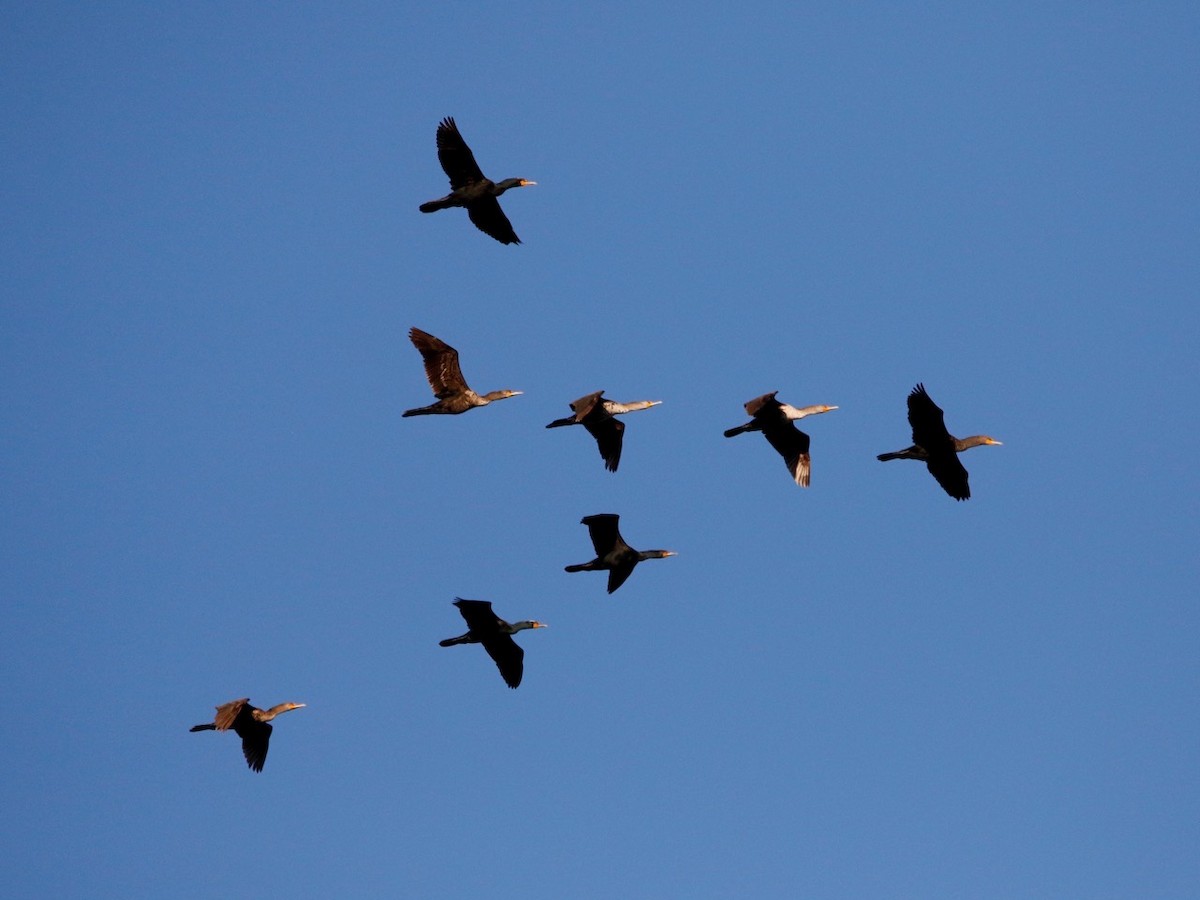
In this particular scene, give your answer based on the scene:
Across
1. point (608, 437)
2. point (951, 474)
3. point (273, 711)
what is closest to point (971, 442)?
point (951, 474)

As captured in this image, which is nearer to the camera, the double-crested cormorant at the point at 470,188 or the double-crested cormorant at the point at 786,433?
the double-crested cormorant at the point at 786,433

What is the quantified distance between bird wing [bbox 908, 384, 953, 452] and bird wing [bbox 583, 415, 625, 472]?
5172 millimetres

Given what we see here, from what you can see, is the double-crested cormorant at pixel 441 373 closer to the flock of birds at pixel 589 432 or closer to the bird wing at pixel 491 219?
the flock of birds at pixel 589 432

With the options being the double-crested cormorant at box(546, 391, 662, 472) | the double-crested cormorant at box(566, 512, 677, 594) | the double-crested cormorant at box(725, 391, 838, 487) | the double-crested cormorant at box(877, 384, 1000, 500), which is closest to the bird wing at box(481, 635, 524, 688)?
the double-crested cormorant at box(566, 512, 677, 594)

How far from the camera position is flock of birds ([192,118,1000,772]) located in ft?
92.1

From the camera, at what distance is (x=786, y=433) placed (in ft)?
95.2

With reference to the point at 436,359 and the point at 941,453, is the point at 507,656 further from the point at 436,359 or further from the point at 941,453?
the point at 941,453

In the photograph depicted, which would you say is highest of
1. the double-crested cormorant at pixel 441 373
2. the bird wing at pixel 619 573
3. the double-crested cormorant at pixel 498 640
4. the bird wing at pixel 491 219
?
the bird wing at pixel 491 219

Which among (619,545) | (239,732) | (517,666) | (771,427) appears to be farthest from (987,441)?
(239,732)

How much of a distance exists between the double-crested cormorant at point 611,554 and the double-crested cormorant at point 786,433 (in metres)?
2.67

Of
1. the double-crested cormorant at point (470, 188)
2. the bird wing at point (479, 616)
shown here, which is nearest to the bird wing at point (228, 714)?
the bird wing at point (479, 616)

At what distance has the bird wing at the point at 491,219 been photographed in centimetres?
3008

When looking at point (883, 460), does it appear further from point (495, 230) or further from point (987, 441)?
point (495, 230)

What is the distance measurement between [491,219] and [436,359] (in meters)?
3.00
